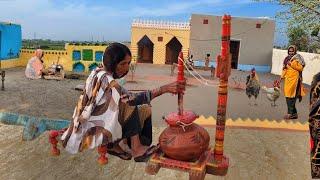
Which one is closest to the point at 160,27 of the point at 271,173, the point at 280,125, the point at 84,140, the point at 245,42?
the point at 245,42

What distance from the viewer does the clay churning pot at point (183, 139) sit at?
3.68m

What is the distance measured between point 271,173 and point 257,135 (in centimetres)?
166

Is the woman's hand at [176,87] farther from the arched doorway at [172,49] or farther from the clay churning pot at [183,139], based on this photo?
the arched doorway at [172,49]

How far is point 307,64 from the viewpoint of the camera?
850 inches

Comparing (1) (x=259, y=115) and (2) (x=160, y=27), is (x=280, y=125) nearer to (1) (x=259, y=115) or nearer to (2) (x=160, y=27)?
(1) (x=259, y=115)

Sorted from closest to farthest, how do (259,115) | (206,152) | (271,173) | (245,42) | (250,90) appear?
(206,152)
(271,173)
(259,115)
(250,90)
(245,42)

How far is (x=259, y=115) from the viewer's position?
450 inches

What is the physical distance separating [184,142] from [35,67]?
50.2ft

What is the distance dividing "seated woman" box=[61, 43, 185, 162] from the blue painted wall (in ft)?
58.4

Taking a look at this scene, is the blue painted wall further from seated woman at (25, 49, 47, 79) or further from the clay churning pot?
the clay churning pot

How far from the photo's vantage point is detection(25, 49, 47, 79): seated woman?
17516mm

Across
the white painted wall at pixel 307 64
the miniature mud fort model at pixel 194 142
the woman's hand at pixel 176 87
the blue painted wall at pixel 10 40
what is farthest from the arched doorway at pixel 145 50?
the miniature mud fort model at pixel 194 142

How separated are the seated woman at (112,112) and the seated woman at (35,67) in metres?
14.2

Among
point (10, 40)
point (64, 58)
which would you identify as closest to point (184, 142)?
point (64, 58)
